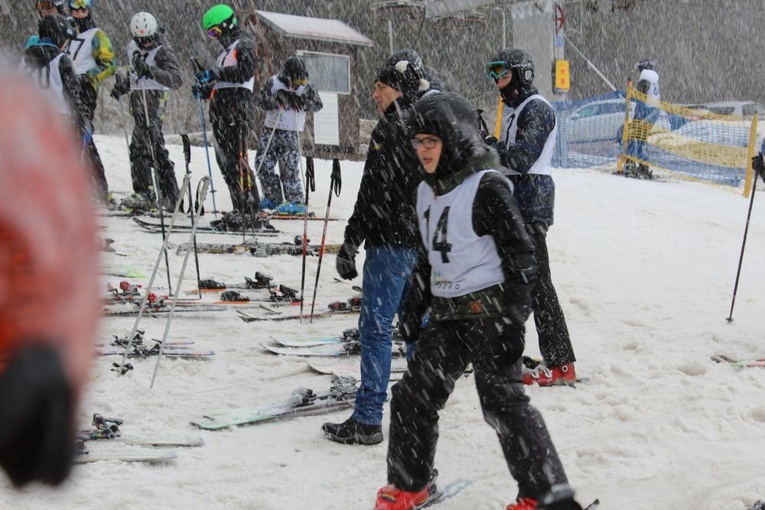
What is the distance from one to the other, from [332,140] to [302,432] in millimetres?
16332

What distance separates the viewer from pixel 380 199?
194 inches

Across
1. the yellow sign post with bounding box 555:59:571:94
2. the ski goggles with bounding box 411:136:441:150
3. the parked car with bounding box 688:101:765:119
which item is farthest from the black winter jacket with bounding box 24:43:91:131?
the parked car with bounding box 688:101:765:119

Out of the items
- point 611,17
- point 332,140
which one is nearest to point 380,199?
point 332,140

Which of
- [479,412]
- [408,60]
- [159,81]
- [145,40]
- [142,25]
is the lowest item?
[479,412]

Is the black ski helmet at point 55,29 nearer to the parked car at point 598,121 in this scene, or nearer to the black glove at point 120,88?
the black glove at point 120,88

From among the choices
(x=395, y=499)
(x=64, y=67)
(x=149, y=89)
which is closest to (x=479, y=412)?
(x=395, y=499)

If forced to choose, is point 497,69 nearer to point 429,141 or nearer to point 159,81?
point 429,141

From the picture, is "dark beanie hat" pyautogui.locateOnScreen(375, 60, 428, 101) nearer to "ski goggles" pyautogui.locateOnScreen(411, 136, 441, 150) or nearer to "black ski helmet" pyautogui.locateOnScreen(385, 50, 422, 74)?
"black ski helmet" pyautogui.locateOnScreen(385, 50, 422, 74)

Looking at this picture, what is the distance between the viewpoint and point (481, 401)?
3.75 metres

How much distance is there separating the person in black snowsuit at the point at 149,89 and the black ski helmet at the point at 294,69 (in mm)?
1338

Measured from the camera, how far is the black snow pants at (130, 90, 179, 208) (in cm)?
1101

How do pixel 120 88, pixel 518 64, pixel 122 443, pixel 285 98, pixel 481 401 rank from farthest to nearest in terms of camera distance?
1. pixel 285 98
2. pixel 120 88
3. pixel 518 64
4. pixel 122 443
5. pixel 481 401

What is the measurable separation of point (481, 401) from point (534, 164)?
2377mm

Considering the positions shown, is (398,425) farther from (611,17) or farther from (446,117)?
(611,17)
